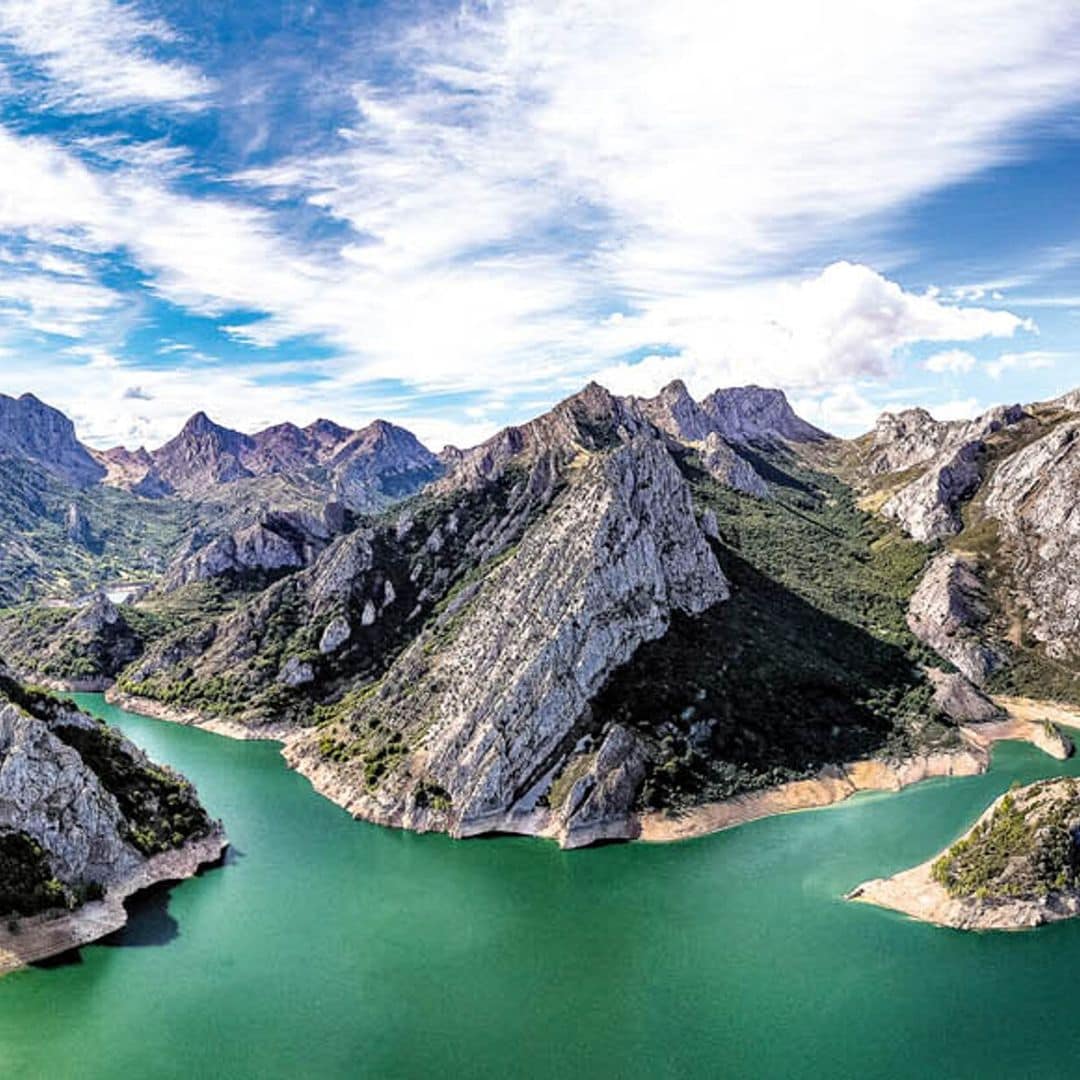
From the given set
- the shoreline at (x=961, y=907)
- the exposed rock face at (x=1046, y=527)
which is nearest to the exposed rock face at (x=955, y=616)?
the exposed rock face at (x=1046, y=527)

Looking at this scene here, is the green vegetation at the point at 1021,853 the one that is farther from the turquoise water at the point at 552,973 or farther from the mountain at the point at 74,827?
the mountain at the point at 74,827

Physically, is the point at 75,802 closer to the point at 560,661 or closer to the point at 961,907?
the point at 560,661

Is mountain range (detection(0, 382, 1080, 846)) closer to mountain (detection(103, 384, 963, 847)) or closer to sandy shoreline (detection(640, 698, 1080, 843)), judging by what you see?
mountain (detection(103, 384, 963, 847))

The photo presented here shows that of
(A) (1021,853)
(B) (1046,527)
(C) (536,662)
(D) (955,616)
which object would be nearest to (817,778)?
(A) (1021,853)

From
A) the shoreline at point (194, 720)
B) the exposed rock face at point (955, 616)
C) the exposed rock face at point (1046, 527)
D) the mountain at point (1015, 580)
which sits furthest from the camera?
the exposed rock face at point (1046, 527)

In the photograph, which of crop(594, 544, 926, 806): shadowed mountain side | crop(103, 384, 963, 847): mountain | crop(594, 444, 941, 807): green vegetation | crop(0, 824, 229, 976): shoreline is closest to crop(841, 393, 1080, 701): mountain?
crop(103, 384, 963, 847): mountain

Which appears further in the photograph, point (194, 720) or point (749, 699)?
point (194, 720)
